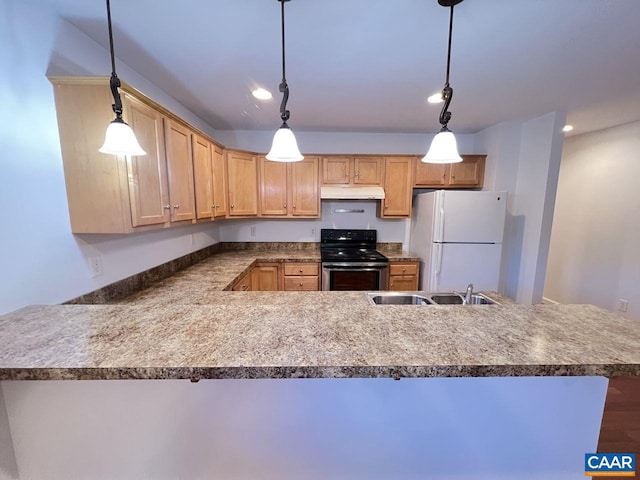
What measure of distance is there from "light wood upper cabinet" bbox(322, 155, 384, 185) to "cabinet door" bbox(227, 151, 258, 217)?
922 mm

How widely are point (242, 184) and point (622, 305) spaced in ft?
16.2

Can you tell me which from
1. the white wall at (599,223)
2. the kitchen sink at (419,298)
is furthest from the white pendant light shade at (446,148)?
the white wall at (599,223)

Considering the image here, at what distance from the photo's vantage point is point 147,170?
1585 millimetres

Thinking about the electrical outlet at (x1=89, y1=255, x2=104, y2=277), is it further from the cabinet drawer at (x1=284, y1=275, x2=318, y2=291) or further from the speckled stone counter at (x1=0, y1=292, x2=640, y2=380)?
the cabinet drawer at (x1=284, y1=275, x2=318, y2=291)

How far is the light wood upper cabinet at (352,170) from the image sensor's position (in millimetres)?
3320

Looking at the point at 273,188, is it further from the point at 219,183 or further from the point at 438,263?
the point at 438,263

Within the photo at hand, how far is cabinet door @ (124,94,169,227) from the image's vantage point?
1455 millimetres

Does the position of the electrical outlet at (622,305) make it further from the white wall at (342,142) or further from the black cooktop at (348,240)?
the black cooktop at (348,240)

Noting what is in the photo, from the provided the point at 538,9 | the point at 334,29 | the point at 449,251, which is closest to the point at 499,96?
the point at 538,9

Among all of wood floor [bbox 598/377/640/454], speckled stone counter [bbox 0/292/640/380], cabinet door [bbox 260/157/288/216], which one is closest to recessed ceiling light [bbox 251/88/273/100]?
cabinet door [bbox 260/157/288/216]

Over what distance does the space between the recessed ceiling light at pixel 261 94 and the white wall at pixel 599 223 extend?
4.19 m

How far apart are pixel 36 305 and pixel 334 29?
6.81 feet

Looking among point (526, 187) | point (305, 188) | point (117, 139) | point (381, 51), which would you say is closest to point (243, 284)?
point (305, 188)

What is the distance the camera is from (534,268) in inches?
113
